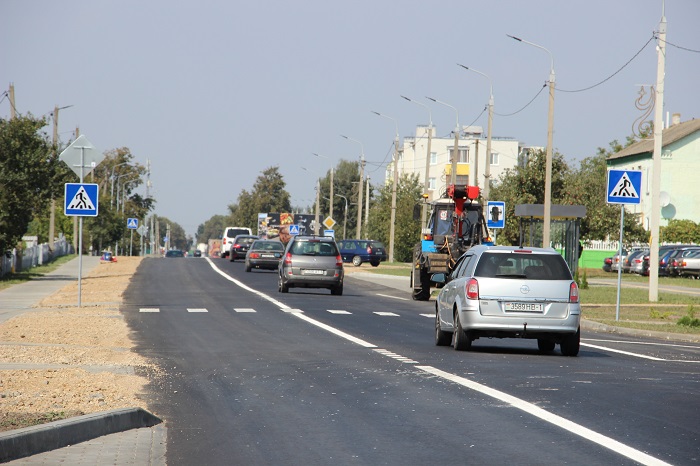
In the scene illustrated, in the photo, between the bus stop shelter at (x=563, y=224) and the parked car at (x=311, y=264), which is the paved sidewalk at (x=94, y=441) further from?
the bus stop shelter at (x=563, y=224)

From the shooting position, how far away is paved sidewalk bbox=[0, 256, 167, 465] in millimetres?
7918

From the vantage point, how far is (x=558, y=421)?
9.89 metres

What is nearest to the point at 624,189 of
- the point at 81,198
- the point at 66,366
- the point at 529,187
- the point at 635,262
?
the point at 81,198

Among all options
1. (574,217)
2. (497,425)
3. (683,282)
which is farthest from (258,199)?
(497,425)

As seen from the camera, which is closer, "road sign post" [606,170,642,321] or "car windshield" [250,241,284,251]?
"road sign post" [606,170,642,321]

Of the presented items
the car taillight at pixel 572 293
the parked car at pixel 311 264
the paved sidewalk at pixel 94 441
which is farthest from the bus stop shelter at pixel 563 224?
the paved sidewalk at pixel 94 441

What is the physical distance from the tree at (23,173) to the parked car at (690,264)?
29.7m

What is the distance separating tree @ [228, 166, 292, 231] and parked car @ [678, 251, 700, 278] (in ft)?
333

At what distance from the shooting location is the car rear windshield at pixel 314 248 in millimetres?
35844

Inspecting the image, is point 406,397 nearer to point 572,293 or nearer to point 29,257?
point 572,293

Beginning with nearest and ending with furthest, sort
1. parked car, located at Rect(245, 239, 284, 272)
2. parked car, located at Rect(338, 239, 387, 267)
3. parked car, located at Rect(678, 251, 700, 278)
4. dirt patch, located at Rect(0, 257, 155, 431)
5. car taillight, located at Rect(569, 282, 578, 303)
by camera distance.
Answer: dirt patch, located at Rect(0, 257, 155, 431) < car taillight, located at Rect(569, 282, 578, 303) < parked car, located at Rect(245, 239, 284, 272) < parked car, located at Rect(678, 251, 700, 278) < parked car, located at Rect(338, 239, 387, 267)

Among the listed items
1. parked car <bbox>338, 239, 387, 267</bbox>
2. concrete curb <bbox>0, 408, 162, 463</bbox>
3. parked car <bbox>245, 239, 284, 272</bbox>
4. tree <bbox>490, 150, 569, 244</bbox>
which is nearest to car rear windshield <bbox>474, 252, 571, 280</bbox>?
concrete curb <bbox>0, 408, 162, 463</bbox>

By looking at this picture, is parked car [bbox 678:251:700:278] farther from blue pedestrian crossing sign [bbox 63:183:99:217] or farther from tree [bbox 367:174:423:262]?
blue pedestrian crossing sign [bbox 63:183:99:217]

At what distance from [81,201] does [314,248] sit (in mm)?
10719
